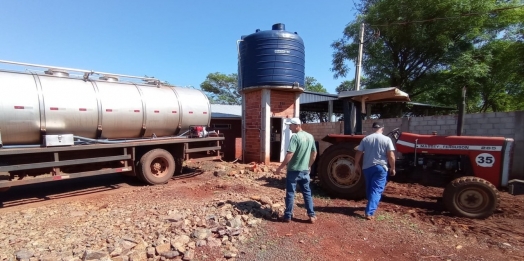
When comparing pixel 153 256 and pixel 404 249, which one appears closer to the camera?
pixel 153 256

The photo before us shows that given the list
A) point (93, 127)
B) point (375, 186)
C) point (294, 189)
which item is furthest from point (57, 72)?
point (375, 186)

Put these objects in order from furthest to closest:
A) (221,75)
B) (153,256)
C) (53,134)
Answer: (221,75)
(53,134)
(153,256)

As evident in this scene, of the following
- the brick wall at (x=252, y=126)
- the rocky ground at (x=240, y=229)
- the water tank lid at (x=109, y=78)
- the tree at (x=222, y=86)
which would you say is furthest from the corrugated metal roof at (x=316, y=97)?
the tree at (x=222, y=86)

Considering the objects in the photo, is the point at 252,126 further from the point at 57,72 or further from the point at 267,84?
the point at 57,72

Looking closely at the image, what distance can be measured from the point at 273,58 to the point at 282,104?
70.6 inches

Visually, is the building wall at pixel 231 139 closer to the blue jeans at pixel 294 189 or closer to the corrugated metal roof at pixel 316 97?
the corrugated metal roof at pixel 316 97

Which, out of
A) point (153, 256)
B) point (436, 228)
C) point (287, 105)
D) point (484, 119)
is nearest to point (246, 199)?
point (153, 256)

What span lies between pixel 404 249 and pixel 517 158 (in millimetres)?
6021

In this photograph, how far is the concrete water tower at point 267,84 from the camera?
10516mm

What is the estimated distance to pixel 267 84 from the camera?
34.6 feet

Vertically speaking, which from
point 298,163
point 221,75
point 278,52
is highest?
point 221,75

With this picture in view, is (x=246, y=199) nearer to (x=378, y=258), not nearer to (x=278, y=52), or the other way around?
(x=378, y=258)

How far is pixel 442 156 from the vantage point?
543 cm

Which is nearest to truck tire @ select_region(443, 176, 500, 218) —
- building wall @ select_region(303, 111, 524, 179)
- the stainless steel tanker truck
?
building wall @ select_region(303, 111, 524, 179)
